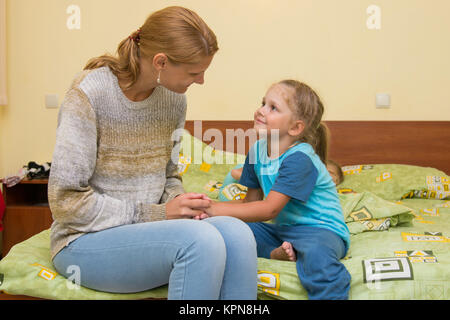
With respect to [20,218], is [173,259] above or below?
above

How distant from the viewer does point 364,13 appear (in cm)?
255

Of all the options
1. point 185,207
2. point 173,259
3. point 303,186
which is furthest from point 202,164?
point 173,259

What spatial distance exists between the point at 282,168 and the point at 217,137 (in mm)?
1327

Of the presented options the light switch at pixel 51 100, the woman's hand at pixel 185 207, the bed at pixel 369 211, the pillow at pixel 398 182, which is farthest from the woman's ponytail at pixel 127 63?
the light switch at pixel 51 100

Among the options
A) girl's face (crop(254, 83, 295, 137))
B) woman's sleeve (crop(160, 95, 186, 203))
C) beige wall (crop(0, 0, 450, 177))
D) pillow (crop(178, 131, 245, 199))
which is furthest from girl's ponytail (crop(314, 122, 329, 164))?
beige wall (crop(0, 0, 450, 177))

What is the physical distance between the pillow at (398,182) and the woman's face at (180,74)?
3.79 ft

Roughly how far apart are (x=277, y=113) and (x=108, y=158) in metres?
0.53

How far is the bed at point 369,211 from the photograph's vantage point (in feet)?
3.80

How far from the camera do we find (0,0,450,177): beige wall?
2.55 metres

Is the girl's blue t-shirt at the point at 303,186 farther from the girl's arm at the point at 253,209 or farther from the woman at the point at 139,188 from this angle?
the woman at the point at 139,188

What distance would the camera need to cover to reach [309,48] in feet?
8.51

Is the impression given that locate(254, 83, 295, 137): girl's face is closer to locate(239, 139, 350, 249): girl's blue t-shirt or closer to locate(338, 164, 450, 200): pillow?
locate(239, 139, 350, 249): girl's blue t-shirt

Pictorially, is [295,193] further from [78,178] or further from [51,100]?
[51,100]
